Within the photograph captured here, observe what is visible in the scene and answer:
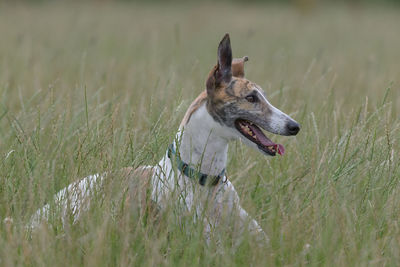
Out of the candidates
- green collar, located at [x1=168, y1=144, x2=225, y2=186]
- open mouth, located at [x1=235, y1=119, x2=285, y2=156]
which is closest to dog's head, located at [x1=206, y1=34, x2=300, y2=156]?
open mouth, located at [x1=235, y1=119, x2=285, y2=156]

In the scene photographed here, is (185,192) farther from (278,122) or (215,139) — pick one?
(278,122)

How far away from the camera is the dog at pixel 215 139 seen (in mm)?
3291

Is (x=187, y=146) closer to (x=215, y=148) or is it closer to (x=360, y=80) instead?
(x=215, y=148)

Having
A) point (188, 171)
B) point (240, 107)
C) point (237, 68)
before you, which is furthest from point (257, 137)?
point (237, 68)

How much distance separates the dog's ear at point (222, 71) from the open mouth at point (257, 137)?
26cm

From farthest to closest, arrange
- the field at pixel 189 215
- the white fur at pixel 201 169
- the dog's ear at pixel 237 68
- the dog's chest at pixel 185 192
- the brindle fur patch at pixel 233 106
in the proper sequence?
the dog's ear at pixel 237 68 → the brindle fur patch at pixel 233 106 → the white fur at pixel 201 169 → the dog's chest at pixel 185 192 → the field at pixel 189 215

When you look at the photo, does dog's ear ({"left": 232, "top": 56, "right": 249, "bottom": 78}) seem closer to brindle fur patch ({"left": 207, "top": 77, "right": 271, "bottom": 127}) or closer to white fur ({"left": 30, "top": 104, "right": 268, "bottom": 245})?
brindle fur patch ({"left": 207, "top": 77, "right": 271, "bottom": 127})

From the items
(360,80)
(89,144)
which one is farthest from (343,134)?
(360,80)

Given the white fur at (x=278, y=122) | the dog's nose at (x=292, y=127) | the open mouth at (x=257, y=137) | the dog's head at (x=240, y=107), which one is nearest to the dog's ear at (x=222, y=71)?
the dog's head at (x=240, y=107)

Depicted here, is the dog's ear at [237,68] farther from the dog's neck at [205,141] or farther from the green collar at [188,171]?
the green collar at [188,171]

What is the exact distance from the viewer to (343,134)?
164 inches

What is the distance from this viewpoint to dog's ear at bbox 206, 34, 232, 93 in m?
3.38

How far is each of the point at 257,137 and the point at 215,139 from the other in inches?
9.7

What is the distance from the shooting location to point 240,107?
11.2 ft
